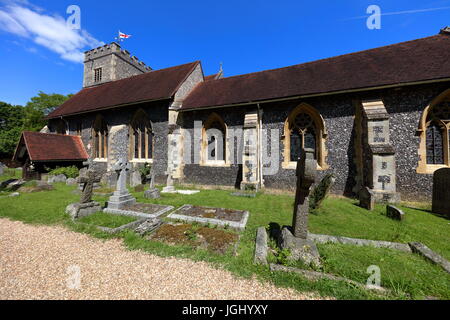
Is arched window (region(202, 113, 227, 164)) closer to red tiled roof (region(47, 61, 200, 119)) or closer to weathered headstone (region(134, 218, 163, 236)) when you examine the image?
red tiled roof (region(47, 61, 200, 119))

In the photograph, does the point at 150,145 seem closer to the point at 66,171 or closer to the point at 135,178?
the point at 135,178

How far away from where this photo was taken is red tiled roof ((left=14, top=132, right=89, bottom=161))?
470 inches

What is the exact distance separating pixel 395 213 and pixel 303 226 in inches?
160

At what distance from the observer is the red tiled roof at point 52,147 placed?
11.9 metres

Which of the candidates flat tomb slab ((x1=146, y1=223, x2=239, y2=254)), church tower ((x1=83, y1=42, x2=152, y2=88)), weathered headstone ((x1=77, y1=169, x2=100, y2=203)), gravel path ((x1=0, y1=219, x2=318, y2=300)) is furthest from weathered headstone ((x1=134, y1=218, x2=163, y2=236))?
church tower ((x1=83, y1=42, x2=152, y2=88))

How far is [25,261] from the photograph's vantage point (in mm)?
3191

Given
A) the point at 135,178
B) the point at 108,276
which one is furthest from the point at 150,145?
the point at 108,276

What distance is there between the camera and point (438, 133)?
7578 millimetres

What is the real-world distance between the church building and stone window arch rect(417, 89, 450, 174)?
1.4 inches

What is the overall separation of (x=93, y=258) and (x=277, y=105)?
10.1m

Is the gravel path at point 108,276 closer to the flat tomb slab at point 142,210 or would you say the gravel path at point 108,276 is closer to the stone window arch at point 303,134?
the flat tomb slab at point 142,210

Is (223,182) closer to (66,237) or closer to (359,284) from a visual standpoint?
(66,237)

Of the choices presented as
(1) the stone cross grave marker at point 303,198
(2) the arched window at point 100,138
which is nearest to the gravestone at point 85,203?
(1) the stone cross grave marker at point 303,198

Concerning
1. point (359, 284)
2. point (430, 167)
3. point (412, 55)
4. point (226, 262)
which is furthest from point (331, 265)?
point (412, 55)
